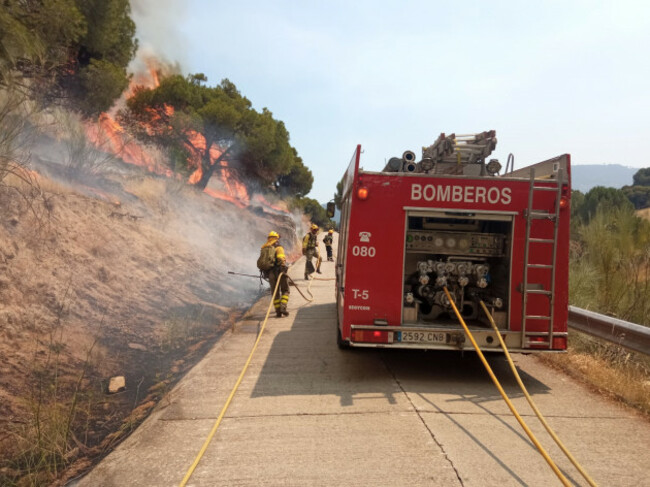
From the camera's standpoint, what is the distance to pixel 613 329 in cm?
539

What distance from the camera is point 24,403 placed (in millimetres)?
4668

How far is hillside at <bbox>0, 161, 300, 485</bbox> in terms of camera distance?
441 cm

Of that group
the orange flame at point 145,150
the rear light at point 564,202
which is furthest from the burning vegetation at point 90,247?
the rear light at point 564,202

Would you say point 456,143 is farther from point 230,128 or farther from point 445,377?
point 230,128

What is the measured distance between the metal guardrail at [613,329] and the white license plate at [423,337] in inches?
77.4

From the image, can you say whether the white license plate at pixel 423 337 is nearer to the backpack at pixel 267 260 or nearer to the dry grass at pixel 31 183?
the backpack at pixel 267 260

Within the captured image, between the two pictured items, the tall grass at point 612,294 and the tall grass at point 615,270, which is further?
the tall grass at point 615,270

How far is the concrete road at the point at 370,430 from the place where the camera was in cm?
338

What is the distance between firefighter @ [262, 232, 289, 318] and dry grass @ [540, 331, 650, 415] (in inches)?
191

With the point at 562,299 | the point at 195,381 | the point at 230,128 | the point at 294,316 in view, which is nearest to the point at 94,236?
the point at 294,316

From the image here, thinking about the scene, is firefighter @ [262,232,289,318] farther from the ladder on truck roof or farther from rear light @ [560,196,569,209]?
rear light @ [560,196,569,209]

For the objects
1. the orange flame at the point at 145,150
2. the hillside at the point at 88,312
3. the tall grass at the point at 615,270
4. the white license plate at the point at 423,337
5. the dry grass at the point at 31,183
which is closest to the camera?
the hillside at the point at 88,312

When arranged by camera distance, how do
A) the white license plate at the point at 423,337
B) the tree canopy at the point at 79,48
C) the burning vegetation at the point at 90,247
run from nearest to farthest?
the burning vegetation at the point at 90,247 → the white license plate at the point at 423,337 → the tree canopy at the point at 79,48

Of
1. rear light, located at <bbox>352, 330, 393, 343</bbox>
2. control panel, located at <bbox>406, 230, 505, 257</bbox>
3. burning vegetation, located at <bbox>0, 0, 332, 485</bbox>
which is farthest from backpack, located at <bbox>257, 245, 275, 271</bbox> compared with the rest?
rear light, located at <bbox>352, 330, 393, 343</bbox>
